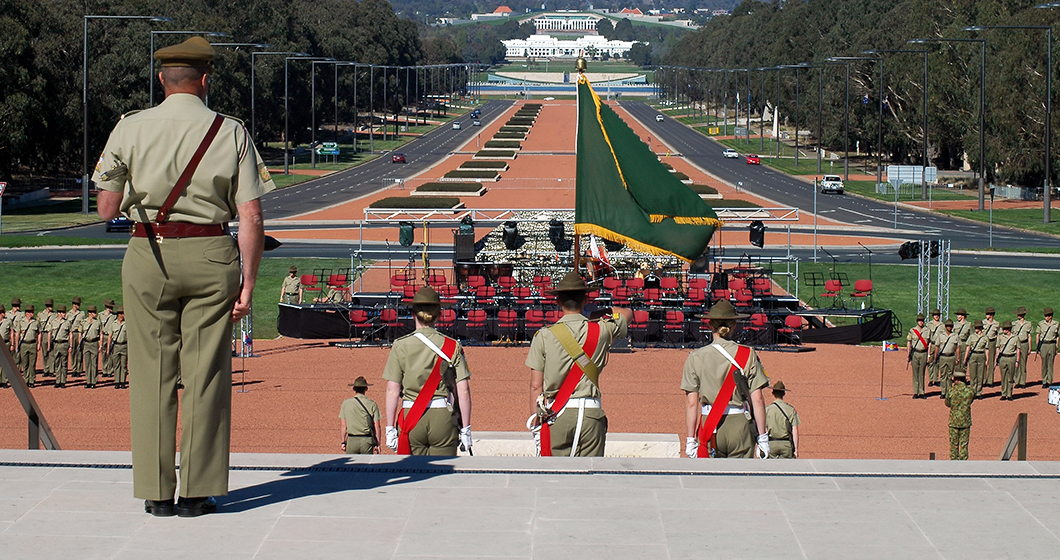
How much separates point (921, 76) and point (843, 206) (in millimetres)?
19034

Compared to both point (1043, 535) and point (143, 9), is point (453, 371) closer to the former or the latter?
point (1043, 535)

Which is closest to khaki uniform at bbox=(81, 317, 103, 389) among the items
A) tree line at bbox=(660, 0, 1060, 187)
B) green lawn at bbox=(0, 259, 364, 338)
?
green lawn at bbox=(0, 259, 364, 338)

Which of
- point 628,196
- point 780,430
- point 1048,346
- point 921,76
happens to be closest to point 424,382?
point 780,430

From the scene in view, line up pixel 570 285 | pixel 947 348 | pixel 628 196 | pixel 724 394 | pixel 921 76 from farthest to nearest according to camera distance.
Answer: pixel 921 76, pixel 947 348, pixel 628 196, pixel 724 394, pixel 570 285

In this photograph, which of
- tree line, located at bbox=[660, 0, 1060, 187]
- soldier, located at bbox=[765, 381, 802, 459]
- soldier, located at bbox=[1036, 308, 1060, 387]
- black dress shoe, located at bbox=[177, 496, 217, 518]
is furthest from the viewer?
tree line, located at bbox=[660, 0, 1060, 187]

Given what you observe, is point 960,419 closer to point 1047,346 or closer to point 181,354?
point 1047,346

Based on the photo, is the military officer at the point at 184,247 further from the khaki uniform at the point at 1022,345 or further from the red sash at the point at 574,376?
the khaki uniform at the point at 1022,345

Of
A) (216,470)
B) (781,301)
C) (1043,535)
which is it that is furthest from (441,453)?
(781,301)

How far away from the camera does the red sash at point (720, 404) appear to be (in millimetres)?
9008

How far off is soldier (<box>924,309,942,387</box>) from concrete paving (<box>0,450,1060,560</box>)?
51.3ft

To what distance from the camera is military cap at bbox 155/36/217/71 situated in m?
6.59

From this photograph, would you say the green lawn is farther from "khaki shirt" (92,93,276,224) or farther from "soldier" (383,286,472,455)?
"khaki shirt" (92,93,276,224)

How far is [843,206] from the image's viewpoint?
70.1 m

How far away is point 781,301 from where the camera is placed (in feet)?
106
